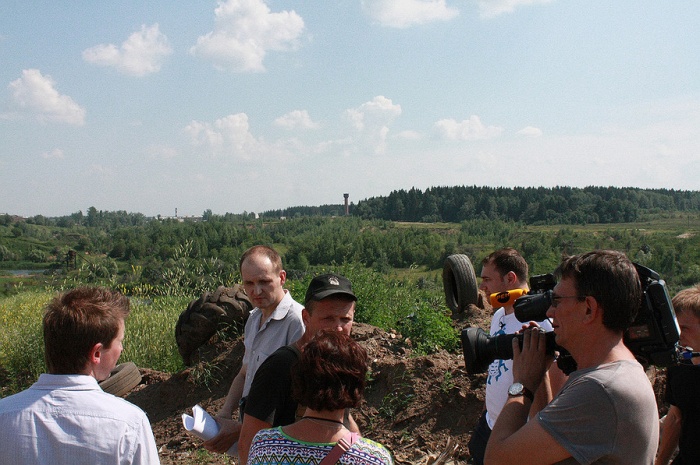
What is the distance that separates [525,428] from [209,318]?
19.8ft

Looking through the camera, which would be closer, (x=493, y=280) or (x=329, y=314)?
(x=329, y=314)

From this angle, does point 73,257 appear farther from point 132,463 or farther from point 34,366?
point 132,463

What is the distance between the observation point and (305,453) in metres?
1.97

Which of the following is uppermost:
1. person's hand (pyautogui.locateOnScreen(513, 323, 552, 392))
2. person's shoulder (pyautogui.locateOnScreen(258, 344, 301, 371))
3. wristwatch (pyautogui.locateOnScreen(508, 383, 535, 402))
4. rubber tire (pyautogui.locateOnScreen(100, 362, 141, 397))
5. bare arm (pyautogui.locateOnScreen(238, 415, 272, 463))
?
person's hand (pyautogui.locateOnScreen(513, 323, 552, 392))

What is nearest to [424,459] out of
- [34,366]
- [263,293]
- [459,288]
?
[263,293]

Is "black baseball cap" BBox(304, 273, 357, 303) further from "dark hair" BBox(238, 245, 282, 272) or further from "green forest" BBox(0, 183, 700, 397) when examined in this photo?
"green forest" BBox(0, 183, 700, 397)

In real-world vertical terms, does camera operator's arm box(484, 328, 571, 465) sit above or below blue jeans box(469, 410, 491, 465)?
above

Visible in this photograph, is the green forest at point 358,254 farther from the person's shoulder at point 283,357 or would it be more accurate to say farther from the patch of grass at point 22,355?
the person's shoulder at point 283,357

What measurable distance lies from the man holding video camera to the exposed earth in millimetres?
2940

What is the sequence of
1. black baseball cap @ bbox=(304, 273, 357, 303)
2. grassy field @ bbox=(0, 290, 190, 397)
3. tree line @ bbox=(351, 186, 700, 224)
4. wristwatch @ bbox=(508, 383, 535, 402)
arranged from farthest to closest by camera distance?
tree line @ bbox=(351, 186, 700, 224) < grassy field @ bbox=(0, 290, 190, 397) < black baseball cap @ bbox=(304, 273, 357, 303) < wristwatch @ bbox=(508, 383, 535, 402)

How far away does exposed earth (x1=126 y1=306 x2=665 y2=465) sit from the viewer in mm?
5273

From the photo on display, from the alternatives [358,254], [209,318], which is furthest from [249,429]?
[358,254]

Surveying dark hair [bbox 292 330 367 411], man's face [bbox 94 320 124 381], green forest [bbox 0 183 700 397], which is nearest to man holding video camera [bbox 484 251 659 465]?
dark hair [bbox 292 330 367 411]

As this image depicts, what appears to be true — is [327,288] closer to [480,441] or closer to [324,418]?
[324,418]
